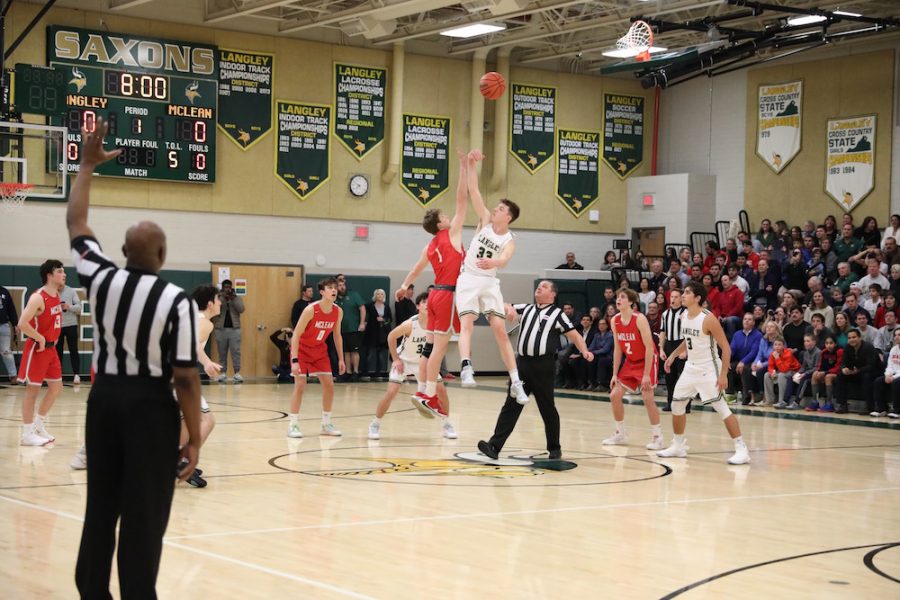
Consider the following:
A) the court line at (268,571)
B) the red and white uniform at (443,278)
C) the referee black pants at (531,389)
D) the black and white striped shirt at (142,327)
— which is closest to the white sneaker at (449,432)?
the red and white uniform at (443,278)

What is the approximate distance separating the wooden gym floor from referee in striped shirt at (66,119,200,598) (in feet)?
4.28

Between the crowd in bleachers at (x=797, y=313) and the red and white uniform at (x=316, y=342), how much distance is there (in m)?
7.05

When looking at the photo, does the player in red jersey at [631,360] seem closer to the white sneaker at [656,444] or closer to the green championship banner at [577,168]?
the white sneaker at [656,444]

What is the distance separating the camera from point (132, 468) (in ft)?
14.1

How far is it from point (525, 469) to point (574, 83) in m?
17.5

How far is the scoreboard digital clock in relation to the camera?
20438 millimetres

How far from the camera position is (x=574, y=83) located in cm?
2666

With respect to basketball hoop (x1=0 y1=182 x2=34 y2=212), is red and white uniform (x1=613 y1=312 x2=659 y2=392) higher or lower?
lower

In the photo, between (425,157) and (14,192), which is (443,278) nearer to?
(14,192)

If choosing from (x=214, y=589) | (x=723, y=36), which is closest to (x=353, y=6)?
(x=723, y=36)

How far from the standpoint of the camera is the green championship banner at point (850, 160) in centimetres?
2298

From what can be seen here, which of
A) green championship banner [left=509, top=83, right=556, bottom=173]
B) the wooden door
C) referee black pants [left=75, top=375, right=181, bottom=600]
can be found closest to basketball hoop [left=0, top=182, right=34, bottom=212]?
the wooden door

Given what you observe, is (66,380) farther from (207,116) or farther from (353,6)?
(353,6)

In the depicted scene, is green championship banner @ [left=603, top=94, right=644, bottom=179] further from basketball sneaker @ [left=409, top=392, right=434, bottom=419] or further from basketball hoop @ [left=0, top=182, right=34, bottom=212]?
basketball sneaker @ [left=409, top=392, right=434, bottom=419]
